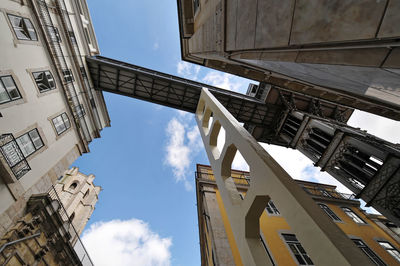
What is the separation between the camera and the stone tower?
84.6 feet

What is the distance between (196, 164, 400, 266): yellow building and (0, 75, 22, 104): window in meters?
13.6

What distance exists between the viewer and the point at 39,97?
10.7 metres

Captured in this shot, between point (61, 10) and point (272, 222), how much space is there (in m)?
A: 22.4

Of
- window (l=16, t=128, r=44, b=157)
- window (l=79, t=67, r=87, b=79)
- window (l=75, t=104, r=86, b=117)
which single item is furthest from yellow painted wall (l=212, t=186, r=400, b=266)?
window (l=79, t=67, r=87, b=79)

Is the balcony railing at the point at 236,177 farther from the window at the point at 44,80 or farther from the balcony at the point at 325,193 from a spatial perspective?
the window at the point at 44,80

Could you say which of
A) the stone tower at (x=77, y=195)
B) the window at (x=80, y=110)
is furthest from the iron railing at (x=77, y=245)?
the stone tower at (x=77, y=195)

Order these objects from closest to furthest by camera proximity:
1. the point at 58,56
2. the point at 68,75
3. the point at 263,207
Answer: the point at 263,207
the point at 58,56
the point at 68,75

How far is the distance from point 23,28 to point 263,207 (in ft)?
51.7

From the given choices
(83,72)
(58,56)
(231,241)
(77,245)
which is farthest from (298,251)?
(83,72)

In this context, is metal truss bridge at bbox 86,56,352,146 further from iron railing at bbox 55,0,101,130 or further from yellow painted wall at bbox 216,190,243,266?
yellow painted wall at bbox 216,190,243,266

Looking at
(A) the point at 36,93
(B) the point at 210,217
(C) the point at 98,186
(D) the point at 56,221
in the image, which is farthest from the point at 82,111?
(C) the point at 98,186

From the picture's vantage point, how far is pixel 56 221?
11359 mm

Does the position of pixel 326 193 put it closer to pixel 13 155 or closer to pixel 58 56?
pixel 13 155

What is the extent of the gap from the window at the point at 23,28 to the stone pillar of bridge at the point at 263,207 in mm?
12440
